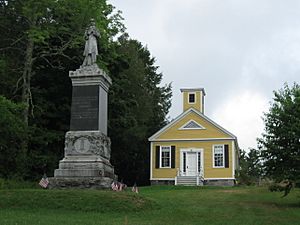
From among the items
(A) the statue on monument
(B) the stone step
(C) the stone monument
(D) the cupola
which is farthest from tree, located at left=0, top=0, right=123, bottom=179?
(D) the cupola

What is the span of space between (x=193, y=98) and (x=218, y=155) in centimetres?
555

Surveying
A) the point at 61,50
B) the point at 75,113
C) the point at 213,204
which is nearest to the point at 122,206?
the point at 213,204

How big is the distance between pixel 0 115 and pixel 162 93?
30.6m

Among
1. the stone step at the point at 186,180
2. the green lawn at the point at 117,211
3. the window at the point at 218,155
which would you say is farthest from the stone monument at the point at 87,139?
the window at the point at 218,155

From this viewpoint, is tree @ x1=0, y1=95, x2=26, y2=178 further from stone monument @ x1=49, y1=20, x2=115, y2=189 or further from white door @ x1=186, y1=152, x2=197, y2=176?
white door @ x1=186, y1=152, x2=197, y2=176

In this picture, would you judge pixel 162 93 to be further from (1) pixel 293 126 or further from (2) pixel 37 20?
(1) pixel 293 126

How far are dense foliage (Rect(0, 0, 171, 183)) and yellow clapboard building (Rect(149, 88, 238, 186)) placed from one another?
3.25 meters

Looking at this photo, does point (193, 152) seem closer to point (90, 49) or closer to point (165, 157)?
point (165, 157)

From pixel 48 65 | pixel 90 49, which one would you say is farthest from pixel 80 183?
pixel 48 65

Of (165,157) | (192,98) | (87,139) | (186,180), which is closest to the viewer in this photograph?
(87,139)

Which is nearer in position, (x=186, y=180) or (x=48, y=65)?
(x=48, y=65)

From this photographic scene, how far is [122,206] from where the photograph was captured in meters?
15.0

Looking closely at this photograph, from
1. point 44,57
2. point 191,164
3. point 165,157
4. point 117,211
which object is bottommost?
point 117,211

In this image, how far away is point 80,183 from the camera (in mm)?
18141
